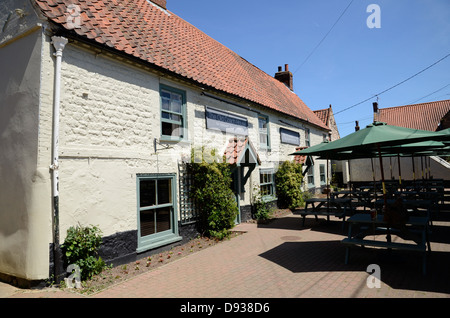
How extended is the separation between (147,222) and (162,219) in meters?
0.53

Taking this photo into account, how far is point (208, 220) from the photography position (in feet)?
27.5

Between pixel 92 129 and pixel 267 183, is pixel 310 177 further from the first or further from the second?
pixel 92 129

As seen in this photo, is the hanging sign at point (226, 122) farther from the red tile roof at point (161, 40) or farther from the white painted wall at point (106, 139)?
the white painted wall at point (106, 139)

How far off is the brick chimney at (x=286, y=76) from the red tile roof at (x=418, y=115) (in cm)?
1685

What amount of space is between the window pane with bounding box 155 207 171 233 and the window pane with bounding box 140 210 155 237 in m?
0.17

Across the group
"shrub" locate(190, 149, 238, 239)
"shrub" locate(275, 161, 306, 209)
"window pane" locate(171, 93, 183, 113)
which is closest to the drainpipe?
"window pane" locate(171, 93, 183, 113)

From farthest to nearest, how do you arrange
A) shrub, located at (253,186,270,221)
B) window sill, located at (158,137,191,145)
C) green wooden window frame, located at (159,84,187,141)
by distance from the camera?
shrub, located at (253,186,270,221) → green wooden window frame, located at (159,84,187,141) → window sill, located at (158,137,191,145)

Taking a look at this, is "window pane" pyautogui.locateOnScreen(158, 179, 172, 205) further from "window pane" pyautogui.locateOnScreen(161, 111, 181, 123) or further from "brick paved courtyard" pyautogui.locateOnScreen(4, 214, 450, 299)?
"window pane" pyautogui.locateOnScreen(161, 111, 181, 123)

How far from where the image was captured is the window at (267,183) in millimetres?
12617

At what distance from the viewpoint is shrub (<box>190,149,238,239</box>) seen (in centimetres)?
823

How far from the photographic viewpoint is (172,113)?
8047mm

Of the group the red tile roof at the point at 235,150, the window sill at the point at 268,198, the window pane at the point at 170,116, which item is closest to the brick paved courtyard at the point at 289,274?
the red tile roof at the point at 235,150
